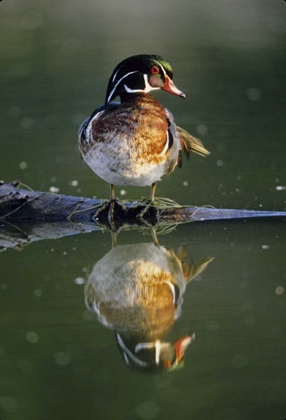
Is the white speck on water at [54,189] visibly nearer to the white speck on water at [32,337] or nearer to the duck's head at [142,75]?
the duck's head at [142,75]

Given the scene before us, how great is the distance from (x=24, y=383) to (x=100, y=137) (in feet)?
9.01

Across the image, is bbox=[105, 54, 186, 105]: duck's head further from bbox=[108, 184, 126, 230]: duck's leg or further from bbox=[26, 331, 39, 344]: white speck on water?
bbox=[26, 331, 39, 344]: white speck on water

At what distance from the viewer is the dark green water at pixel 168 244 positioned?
4.38 m

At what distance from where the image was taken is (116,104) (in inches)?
284

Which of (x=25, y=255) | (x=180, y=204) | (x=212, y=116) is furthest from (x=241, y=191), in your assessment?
(x=212, y=116)

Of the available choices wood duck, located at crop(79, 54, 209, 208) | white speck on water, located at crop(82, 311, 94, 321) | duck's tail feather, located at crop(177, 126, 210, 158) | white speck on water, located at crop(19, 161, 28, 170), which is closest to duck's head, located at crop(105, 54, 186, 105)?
wood duck, located at crop(79, 54, 209, 208)

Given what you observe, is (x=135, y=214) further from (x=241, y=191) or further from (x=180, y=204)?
(x=241, y=191)

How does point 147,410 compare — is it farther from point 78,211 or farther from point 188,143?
point 188,143

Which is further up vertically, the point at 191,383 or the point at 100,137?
the point at 191,383

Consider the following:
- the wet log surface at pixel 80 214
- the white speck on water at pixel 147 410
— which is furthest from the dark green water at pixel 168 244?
the wet log surface at pixel 80 214

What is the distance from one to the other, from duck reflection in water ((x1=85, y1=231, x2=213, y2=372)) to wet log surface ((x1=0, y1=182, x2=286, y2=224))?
584mm

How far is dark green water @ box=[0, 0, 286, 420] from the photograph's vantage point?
14.4ft

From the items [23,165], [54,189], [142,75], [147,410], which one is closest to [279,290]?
[147,410]

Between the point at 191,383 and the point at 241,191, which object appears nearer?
the point at 191,383
